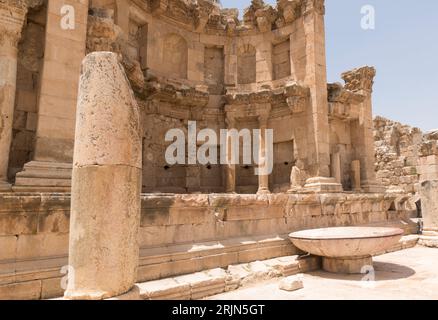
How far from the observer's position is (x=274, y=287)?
459cm

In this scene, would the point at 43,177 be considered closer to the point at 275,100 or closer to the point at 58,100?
the point at 58,100

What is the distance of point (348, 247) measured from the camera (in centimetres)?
503

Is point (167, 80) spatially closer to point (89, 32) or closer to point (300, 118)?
point (89, 32)

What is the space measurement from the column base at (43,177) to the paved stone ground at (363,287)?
12.1 ft

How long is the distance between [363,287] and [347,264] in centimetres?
85

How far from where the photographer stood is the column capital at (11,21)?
6.00 metres

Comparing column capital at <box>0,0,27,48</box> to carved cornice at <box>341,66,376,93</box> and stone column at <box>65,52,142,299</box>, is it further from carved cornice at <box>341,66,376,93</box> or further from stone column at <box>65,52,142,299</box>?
carved cornice at <box>341,66,376,93</box>

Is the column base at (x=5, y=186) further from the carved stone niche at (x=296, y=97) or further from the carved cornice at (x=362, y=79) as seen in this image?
the carved cornice at (x=362, y=79)

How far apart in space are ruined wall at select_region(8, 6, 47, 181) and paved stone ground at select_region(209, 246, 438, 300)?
519 cm

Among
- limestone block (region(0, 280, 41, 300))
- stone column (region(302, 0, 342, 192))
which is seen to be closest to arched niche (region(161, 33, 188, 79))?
stone column (region(302, 0, 342, 192))

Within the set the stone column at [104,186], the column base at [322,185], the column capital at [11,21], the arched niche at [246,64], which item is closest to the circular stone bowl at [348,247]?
the stone column at [104,186]

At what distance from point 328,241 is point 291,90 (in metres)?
8.19

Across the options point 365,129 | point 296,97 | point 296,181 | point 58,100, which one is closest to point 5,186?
point 58,100

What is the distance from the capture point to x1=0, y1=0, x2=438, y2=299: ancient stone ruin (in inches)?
123
